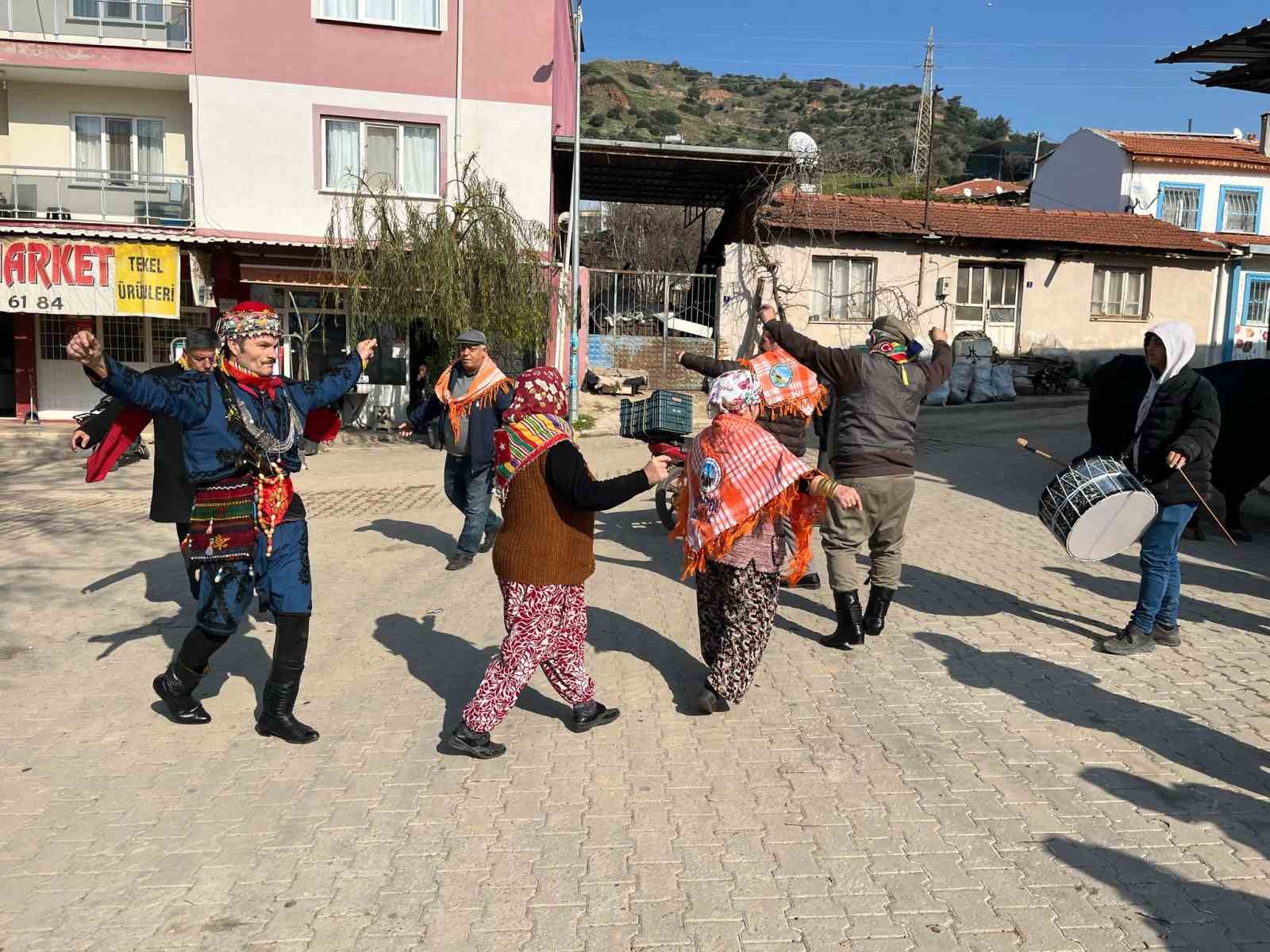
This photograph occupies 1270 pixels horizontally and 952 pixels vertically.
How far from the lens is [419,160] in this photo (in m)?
18.0

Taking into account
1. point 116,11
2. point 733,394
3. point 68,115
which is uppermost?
point 116,11

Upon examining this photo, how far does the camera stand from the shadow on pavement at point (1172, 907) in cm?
305

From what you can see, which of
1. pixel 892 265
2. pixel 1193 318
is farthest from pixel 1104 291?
pixel 892 265

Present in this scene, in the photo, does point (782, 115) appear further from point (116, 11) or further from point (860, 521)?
point (860, 521)

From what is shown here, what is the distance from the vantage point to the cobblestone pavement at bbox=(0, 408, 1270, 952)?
3.20m

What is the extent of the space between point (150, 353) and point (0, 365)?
119 inches

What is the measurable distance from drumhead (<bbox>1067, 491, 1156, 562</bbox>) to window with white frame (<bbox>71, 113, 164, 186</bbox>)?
1788 cm

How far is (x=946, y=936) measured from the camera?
121 inches

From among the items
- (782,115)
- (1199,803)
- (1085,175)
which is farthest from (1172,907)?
(782,115)

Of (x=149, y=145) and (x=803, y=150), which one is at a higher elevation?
(x=803, y=150)

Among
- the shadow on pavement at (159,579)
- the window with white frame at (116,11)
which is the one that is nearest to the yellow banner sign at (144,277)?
the window with white frame at (116,11)

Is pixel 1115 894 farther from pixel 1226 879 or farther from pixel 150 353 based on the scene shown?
pixel 150 353

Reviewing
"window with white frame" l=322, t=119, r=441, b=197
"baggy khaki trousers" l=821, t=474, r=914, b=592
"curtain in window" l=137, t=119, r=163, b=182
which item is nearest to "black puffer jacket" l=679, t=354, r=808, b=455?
"baggy khaki trousers" l=821, t=474, r=914, b=592

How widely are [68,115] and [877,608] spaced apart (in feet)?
60.6
